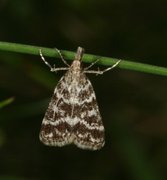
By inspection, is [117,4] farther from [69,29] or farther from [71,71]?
[71,71]

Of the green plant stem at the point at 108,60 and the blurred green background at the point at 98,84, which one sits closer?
the green plant stem at the point at 108,60

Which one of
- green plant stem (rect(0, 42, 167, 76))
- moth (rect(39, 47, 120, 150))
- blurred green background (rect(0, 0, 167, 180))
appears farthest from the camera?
blurred green background (rect(0, 0, 167, 180))

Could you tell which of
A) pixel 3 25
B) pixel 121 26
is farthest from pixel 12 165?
pixel 121 26

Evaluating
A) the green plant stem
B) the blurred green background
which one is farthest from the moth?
the blurred green background

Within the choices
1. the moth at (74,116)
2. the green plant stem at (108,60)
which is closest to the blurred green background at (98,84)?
the moth at (74,116)

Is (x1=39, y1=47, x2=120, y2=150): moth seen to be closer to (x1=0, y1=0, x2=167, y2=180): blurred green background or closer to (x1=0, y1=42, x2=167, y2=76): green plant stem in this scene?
(x1=0, y1=42, x2=167, y2=76): green plant stem

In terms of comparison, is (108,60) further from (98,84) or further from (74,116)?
(98,84)

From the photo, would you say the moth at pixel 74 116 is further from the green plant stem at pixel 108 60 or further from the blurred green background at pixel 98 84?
the blurred green background at pixel 98 84

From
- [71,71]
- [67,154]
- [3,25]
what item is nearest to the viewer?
[71,71]
